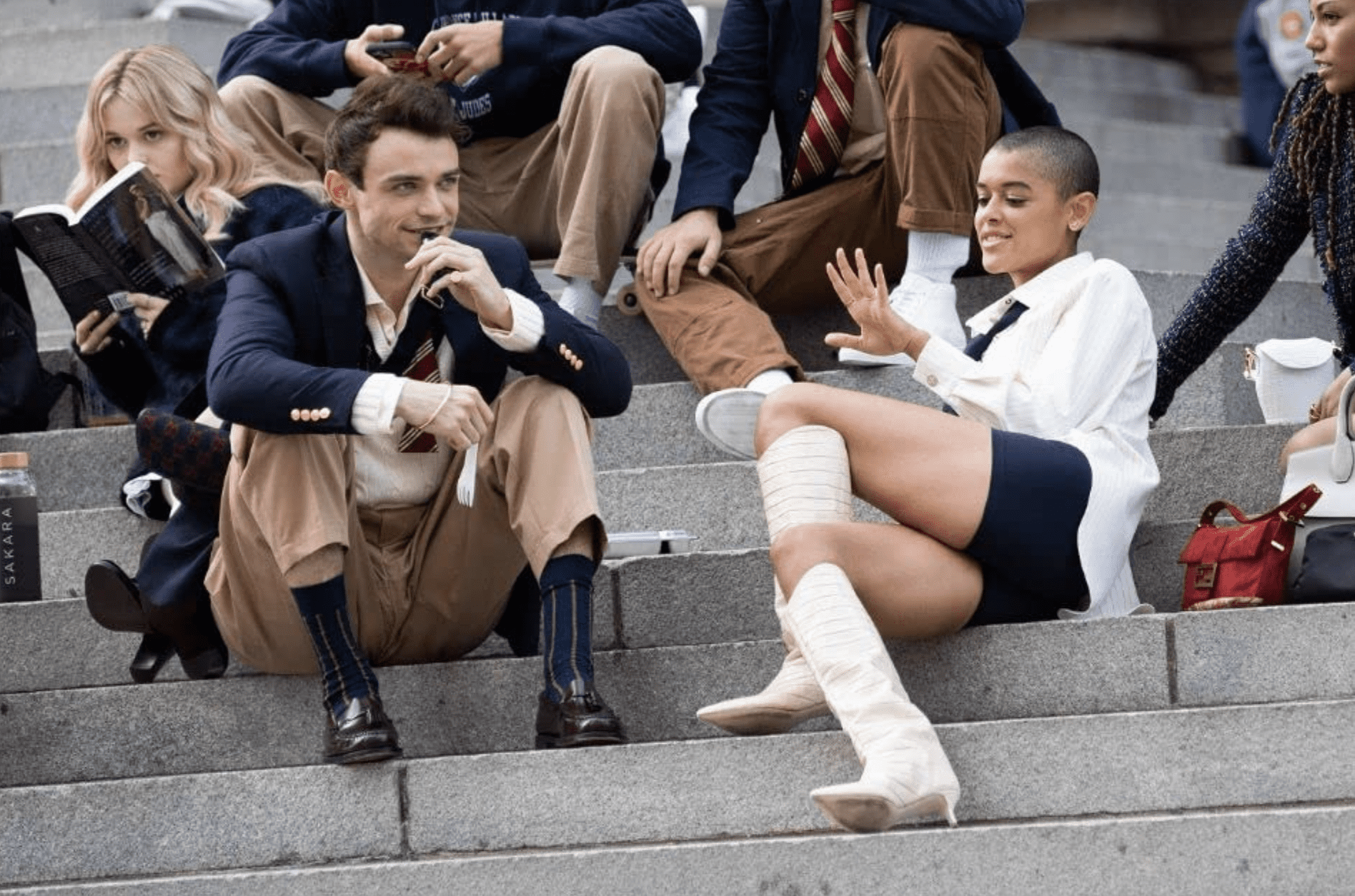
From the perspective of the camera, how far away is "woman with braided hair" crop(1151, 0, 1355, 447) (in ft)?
16.0

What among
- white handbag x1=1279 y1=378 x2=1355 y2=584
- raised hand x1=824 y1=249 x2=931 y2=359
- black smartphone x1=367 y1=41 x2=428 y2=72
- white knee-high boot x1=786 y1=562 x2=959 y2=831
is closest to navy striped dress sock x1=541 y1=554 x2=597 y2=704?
white knee-high boot x1=786 y1=562 x2=959 y2=831

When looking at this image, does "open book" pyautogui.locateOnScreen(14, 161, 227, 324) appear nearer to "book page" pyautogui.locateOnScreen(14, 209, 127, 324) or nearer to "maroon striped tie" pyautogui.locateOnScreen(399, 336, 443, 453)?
"book page" pyautogui.locateOnScreen(14, 209, 127, 324)

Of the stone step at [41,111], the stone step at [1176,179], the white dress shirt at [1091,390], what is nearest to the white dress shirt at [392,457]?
the white dress shirt at [1091,390]

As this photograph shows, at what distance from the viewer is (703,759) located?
4.28 metres

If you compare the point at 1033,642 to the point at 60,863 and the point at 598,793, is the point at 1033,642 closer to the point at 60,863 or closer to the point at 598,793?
the point at 598,793

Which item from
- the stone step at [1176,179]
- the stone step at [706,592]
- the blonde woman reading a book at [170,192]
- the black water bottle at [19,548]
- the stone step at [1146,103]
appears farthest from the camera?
the stone step at [1146,103]

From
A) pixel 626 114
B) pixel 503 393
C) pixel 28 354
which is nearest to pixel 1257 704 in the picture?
pixel 503 393

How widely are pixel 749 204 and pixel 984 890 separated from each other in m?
4.34

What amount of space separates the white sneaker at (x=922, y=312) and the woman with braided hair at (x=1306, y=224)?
2.11ft

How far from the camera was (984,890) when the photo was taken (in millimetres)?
4020

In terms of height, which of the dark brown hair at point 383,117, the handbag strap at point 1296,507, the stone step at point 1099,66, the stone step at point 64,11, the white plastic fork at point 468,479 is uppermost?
the dark brown hair at point 383,117

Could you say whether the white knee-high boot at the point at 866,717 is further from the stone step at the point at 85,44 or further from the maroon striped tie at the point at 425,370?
the stone step at the point at 85,44

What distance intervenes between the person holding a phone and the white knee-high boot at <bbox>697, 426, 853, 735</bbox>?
5.55ft

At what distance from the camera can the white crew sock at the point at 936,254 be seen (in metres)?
5.96
